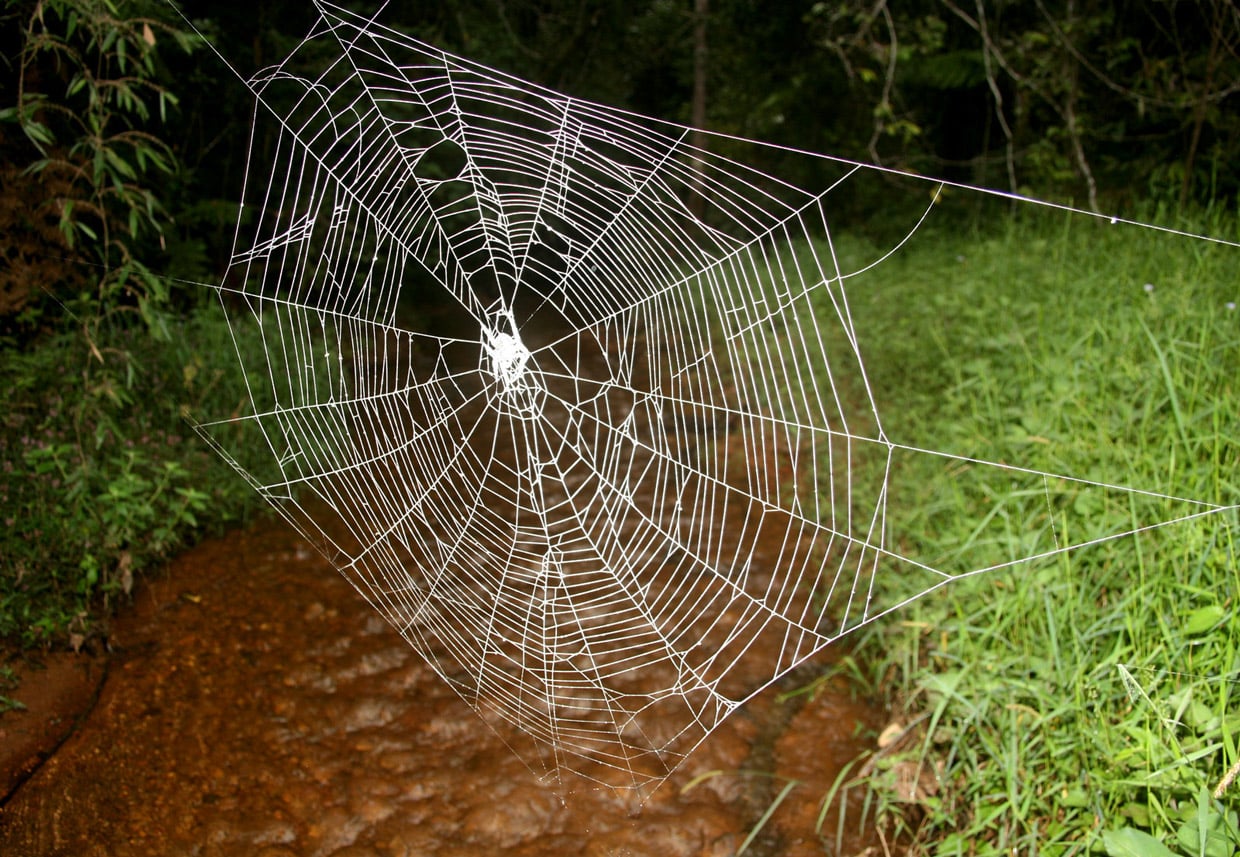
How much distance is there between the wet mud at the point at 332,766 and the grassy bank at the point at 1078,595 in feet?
0.89

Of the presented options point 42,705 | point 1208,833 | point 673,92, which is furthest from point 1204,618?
point 673,92

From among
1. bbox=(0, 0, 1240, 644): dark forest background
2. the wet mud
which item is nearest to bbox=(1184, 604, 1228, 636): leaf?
the wet mud

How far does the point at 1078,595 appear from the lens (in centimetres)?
224

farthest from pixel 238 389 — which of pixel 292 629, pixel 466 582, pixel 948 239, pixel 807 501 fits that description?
pixel 948 239

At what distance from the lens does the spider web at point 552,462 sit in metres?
1.97

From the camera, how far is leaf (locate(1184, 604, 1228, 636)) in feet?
6.13

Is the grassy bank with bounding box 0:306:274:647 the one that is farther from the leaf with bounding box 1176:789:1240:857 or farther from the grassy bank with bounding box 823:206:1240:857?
the leaf with bounding box 1176:789:1240:857

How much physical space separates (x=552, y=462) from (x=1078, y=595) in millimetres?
2092

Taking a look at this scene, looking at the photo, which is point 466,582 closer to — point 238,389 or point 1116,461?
point 238,389

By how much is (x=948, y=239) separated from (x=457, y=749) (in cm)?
533

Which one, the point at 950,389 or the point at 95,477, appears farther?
the point at 950,389

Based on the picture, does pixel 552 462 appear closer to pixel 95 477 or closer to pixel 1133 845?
pixel 95 477

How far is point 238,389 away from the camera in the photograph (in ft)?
12.2

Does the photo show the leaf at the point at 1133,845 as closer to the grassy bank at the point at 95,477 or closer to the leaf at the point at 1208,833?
the leaf at the point at 1208,833
